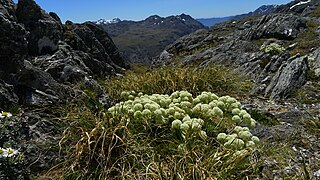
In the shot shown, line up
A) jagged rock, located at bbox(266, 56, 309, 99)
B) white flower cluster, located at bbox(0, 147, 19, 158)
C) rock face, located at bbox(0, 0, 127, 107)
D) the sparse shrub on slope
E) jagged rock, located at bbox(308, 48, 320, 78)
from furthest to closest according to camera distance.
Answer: jagged rock, located at bbox(308, 48, 320, 78) → jagged rock, located at bbox(266, 56, 309, 99) → rock face, located at bbox(0, 0, 127, 107) → the sparse shrub on slope → white flower cluster, located at bbox(0, 147, 19, 158)

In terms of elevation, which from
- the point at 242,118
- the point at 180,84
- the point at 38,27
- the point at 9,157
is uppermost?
the point at 38,27

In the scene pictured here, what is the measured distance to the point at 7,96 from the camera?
7176mm

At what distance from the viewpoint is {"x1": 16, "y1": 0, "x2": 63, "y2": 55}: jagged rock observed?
12.5 m

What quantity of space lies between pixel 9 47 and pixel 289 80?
838 cm

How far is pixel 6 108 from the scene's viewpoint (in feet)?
23.1

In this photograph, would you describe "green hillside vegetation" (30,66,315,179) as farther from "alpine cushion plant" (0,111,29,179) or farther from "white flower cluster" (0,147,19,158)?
"white flower cluster" (0,147,19,158)

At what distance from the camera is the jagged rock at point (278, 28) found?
28562 mm

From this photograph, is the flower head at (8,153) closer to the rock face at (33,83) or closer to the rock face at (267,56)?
the rock face at (33,83)

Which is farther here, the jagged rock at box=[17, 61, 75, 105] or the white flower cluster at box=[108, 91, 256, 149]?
the jagged rock at box=[17, 61, 75, 105]

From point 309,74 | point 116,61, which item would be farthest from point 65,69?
point 116,61

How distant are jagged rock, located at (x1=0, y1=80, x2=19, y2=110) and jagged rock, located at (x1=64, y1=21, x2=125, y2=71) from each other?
435 inches

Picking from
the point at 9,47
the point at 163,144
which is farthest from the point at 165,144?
the point at 9,47

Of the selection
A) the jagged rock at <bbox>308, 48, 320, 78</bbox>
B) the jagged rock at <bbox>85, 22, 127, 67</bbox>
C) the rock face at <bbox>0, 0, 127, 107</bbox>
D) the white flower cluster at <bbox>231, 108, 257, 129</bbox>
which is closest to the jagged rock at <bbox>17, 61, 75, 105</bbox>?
the rock face at <bbox>0, 0, 127, 107</bbox>

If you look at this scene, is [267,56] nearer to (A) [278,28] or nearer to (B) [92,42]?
(B) [92,42]
